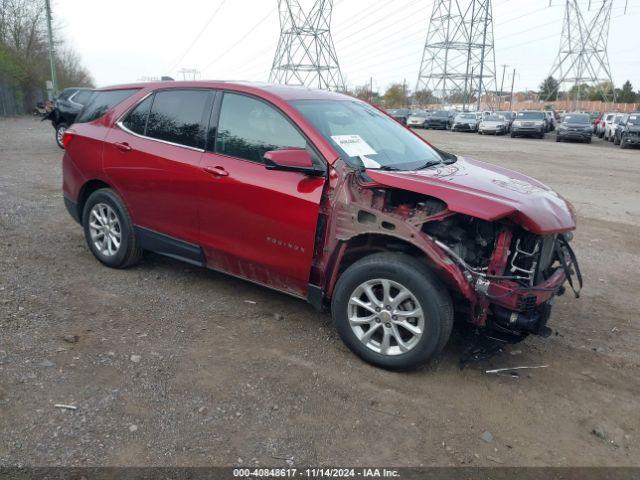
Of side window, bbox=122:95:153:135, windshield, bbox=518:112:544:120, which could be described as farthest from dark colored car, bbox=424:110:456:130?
side window, bbox=122:95:153:135

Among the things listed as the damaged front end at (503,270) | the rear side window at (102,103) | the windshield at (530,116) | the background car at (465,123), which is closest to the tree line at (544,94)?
the background car at (465,123)

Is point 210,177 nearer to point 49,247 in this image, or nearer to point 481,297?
point 481,297

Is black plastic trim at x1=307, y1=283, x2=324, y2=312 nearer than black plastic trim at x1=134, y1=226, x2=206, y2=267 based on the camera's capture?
Yes

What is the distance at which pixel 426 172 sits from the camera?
379 centimetres

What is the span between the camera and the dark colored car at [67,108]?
14930mm

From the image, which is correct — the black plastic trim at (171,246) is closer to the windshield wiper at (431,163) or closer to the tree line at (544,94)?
the windshield wiper at (431,163)

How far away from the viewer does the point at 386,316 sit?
3434 mm

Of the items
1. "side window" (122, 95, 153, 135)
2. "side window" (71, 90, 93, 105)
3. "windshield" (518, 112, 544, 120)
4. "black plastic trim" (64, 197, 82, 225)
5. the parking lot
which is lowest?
the parking lot

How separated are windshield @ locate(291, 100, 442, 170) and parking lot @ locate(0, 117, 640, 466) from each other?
4.53ft

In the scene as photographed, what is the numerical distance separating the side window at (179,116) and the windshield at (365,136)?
0.89 m

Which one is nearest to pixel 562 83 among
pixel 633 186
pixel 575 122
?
pixel 575 122

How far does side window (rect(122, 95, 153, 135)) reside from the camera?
4750 millimetres

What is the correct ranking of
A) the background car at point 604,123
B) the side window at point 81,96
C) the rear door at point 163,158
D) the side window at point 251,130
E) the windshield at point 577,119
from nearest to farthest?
the side window at point 251,130 → the rear door at point 163,158 → the side window at point 81,96 → the windshield at point 577,119 → the background car at point 604,123

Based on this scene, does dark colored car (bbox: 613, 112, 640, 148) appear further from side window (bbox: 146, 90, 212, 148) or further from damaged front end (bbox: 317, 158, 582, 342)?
side window (bbox: 146, 90, 212, 148)
